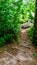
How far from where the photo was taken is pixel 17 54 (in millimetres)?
7637

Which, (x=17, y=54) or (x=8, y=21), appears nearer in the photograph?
(x=17, y=54)

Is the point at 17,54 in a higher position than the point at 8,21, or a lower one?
lower

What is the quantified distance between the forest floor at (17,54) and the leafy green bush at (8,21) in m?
0.41

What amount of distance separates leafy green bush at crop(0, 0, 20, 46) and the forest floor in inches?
16.0

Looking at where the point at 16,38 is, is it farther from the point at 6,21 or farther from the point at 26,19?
the point at 26,19

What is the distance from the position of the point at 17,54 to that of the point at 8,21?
1.99 metres

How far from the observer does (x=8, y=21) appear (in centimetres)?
891

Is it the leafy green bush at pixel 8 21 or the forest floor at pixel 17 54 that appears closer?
the forest floor at pixel 17 54

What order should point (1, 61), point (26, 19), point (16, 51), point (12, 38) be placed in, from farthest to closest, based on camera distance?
point (26, 19), point (12, 38), point (16, 51), point (1, 61)

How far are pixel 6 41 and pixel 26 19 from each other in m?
8.79

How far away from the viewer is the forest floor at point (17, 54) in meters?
6.71

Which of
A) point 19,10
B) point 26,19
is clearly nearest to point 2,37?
point 19,10

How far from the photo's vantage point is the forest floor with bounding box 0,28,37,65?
6.71 metres

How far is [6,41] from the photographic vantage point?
8922 mm
